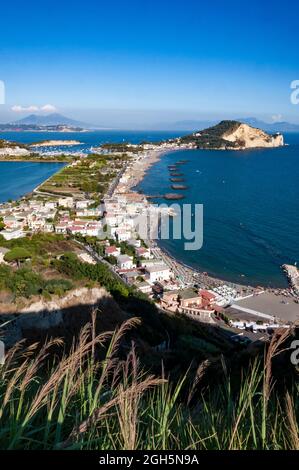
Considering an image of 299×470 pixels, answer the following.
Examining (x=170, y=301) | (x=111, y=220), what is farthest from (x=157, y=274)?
(x=111, y=220)

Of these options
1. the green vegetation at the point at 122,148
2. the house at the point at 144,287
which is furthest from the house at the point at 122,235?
the green vegetation at the point at 122,148

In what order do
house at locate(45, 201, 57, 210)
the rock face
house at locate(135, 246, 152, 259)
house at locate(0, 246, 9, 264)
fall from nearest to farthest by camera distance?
house at locate(0, 246, 9, 264) → house at locate(135, 246, 152, 259) → house at locate(45, 201, 57, 210) → the rock face

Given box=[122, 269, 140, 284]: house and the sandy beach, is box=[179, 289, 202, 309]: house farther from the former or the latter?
box=[122, 269, 140, 284]: house

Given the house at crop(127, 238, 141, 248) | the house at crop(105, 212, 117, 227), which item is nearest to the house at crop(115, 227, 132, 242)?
the house at crop(127, 238, 141, 248)

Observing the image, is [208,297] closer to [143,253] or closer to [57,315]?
[143,253]

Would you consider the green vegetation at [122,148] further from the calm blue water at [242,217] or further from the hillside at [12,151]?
the hillside at [12,151]

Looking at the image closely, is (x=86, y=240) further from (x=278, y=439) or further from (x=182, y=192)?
(x=278, y=439)
